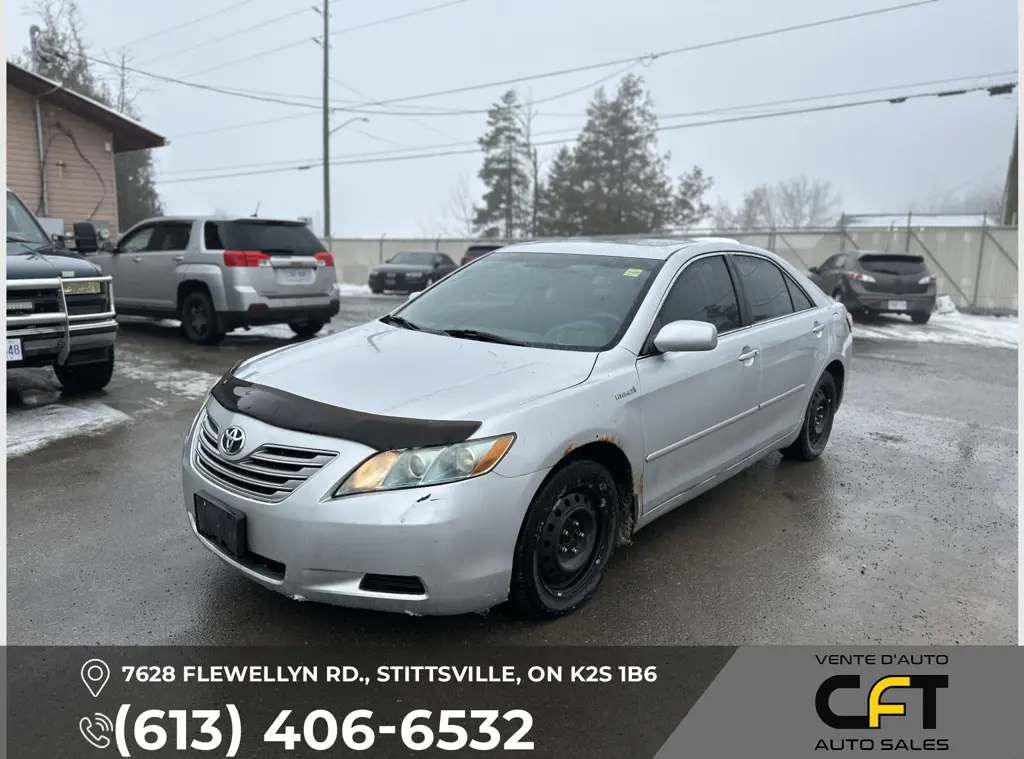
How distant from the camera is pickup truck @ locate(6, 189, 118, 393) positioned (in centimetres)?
620

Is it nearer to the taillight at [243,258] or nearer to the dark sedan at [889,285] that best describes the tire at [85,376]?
the taillight at [243,258]

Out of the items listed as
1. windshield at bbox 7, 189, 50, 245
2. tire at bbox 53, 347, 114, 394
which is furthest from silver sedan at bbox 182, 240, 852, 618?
windshield at bbox 7, 189, 50, 245

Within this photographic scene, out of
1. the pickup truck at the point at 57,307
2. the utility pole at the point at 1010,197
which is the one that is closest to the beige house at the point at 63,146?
the pickup truck at the point at 57,307

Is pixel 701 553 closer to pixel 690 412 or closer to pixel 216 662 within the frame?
pixel 690 412

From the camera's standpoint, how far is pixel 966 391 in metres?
8.82

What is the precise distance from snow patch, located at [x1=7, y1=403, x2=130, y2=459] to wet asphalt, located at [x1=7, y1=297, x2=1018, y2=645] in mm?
184

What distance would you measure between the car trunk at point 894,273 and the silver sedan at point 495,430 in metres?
12.4

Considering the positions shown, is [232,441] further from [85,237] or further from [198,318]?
[198,318]

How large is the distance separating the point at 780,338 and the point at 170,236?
893cm

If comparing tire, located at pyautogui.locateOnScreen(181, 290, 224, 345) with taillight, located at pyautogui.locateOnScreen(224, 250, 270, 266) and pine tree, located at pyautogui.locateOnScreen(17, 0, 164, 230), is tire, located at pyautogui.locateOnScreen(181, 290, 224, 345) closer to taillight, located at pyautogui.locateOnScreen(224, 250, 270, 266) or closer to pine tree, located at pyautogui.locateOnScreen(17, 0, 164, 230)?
taillight, located at pyautogui.locateOnScreen(224, 250, 270, 266)

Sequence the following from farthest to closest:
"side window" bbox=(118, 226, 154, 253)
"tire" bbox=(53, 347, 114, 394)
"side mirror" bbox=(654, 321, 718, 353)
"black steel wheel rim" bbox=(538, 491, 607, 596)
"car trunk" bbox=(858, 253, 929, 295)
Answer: "car trunk" bbox=(858, 253, 929, 295) → "side window" bbox=(118, 226, 154, 253) → "tire" bbox=(53, 347, 114, 394) → "side mirror" bbox=(654, 321, 718, 353) → "black steel wheel rim" bbox=(538, 491, 607, 596)

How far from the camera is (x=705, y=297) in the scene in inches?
170

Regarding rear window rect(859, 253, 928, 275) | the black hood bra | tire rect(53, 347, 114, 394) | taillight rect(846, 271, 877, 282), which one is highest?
rear window rect(859, 253, 928, 275)

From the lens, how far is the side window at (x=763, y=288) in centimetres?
471
